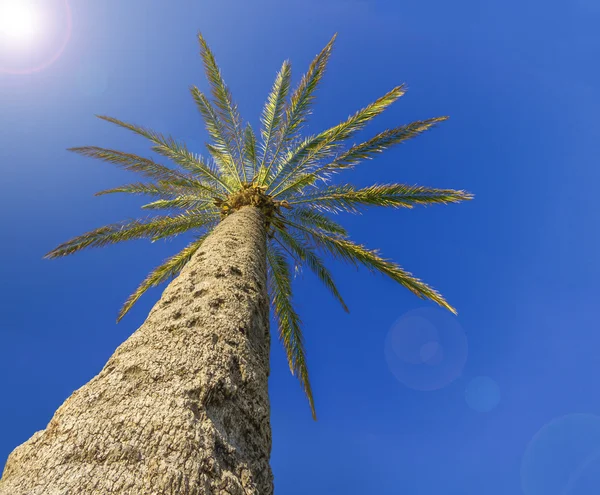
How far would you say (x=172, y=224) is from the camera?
802 cm

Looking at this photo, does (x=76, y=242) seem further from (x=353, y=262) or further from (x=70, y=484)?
(x=70, y=484)

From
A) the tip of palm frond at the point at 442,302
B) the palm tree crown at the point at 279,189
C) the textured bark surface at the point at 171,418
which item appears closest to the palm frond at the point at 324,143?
the palm tree crown at the point at 279,189

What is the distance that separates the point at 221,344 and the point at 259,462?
0.72 meters

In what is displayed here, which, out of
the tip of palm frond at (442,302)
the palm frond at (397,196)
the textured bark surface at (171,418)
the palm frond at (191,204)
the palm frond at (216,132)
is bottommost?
the textured bark surface at (171,418)

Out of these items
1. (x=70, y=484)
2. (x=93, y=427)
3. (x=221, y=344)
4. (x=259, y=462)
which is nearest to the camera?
(x=70, y=484)

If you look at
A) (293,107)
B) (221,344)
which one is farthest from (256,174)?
(221,344)

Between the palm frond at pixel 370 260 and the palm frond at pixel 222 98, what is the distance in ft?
7.44

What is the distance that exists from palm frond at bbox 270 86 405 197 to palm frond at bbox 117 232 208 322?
212cm

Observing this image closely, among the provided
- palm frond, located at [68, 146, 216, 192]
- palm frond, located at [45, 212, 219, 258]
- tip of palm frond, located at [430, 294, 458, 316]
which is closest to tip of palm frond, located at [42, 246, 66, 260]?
palm frond, located at [45, 212, 219, 258]

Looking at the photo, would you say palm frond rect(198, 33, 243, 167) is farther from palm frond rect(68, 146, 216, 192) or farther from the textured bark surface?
the textured bark surface

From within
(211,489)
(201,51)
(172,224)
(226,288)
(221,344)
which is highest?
(201,51)

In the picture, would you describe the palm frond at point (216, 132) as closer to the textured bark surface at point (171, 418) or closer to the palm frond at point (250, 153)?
the palm frond at point (250, 153)

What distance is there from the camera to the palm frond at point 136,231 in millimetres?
7617

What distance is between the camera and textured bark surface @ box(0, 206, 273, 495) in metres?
1.58
